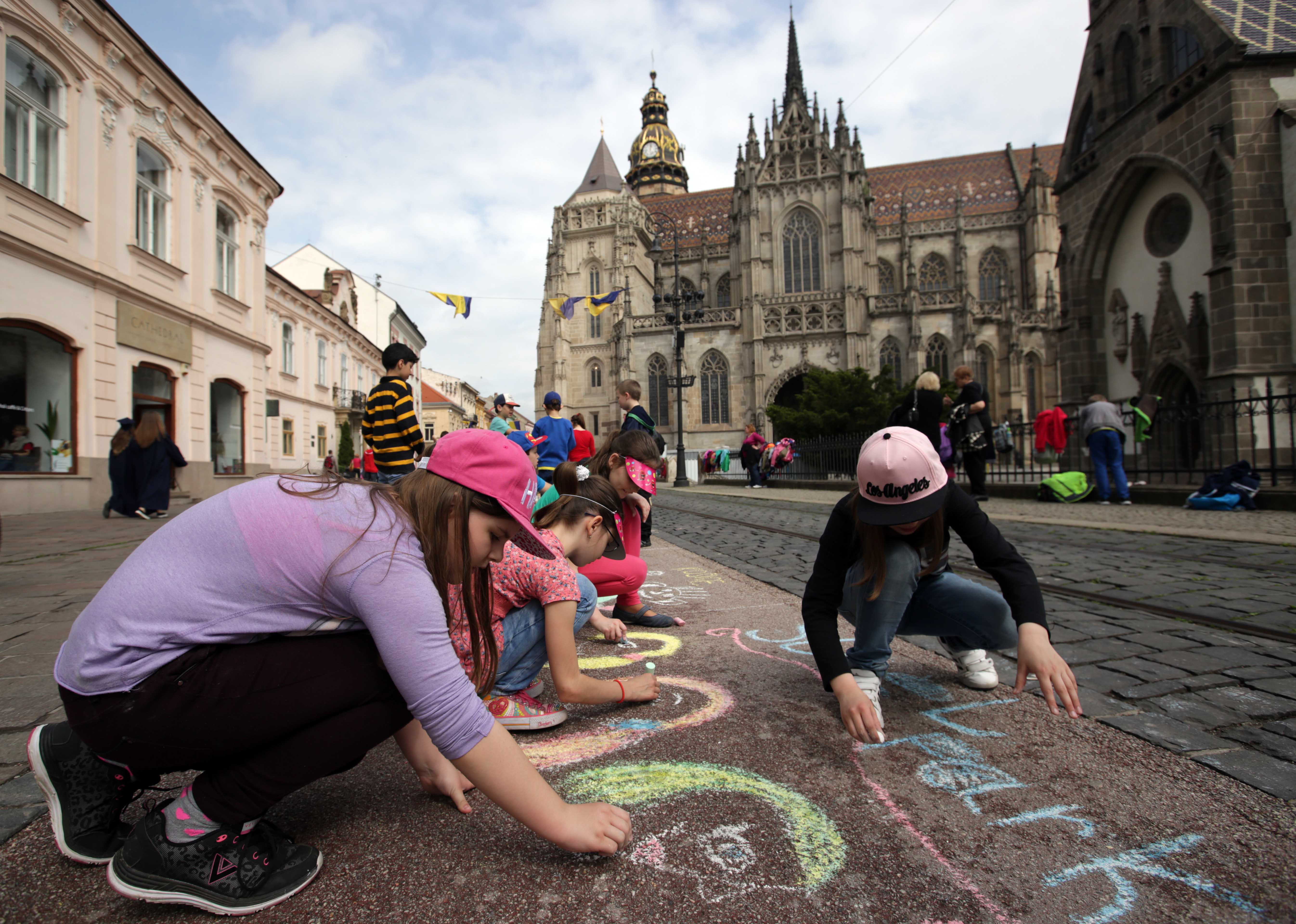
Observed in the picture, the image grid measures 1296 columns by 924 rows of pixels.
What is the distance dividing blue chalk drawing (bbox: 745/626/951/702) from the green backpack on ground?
9006mm

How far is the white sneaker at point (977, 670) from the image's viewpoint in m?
2.43

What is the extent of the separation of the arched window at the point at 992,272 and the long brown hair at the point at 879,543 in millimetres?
48895

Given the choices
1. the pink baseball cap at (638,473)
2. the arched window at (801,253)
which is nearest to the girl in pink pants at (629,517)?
the pink baseball cap at (638,473)

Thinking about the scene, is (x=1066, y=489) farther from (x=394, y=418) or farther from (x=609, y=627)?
(x=609, y=627)

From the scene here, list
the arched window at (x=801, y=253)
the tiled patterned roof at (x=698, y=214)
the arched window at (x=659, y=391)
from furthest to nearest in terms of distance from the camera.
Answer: the tiled patterned roof at (x=698, y=214) < the arched window at (x=801, y=253) < the arched window at (x=659, y=391)

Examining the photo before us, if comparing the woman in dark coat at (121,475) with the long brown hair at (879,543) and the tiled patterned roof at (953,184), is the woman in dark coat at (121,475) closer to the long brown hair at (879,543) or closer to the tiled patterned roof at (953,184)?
the long brown hair at (879,543)

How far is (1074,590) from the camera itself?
13.1ft

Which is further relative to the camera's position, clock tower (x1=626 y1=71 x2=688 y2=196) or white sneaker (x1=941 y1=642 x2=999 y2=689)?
clock tower (x1=626 y1=71 x2=688 y2=196)

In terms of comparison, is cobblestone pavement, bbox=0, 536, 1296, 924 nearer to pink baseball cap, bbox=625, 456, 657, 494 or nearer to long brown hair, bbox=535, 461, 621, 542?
long brown hair, bbox=535, 461, 621, 542

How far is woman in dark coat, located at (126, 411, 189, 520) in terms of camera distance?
9141 millimetres

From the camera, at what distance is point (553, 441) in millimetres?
6520

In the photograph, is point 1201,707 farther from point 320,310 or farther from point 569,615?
point 320,310

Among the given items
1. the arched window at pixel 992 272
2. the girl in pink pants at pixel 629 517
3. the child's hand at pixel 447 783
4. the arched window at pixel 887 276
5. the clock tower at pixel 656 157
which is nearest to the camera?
the child's hand at pixel 447 783

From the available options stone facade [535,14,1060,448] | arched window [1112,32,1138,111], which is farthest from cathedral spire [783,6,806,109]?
arched window [1112,32,1138,111]
